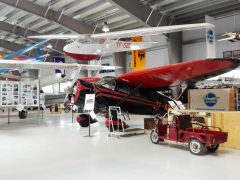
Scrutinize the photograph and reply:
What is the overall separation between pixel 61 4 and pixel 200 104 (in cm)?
1072

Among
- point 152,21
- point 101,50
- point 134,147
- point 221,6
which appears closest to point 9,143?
point 134,147

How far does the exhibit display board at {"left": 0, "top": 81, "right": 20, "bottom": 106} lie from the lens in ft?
33.9

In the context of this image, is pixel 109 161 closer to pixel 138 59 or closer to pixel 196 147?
pixel 196 147

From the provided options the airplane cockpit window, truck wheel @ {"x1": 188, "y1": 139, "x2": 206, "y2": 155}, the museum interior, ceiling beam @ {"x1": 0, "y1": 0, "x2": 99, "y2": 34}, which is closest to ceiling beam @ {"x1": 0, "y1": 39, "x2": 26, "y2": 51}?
the museum interior

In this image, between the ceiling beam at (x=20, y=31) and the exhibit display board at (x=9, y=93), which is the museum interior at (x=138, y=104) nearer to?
the exhibit display board at (x=9, y=93)

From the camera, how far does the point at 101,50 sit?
11.6 meters

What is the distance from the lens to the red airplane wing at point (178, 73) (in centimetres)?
580

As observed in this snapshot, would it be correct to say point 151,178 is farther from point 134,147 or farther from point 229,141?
point 229,141

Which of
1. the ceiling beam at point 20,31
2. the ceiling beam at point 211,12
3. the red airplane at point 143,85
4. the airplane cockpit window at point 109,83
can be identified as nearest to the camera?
the red airplane at point 143,85

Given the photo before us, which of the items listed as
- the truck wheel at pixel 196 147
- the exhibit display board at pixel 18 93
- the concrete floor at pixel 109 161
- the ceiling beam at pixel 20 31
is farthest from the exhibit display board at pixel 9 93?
the ceiling beam at pixel 20 31

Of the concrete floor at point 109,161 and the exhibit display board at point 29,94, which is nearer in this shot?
the concrete floor at point 109,161

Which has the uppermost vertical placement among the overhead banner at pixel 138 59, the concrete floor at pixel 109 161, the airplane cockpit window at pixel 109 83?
the overhead banner at pixel 138 59

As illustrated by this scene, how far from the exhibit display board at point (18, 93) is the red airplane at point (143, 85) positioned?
373cm

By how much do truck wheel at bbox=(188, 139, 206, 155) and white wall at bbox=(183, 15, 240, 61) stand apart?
9922mm
